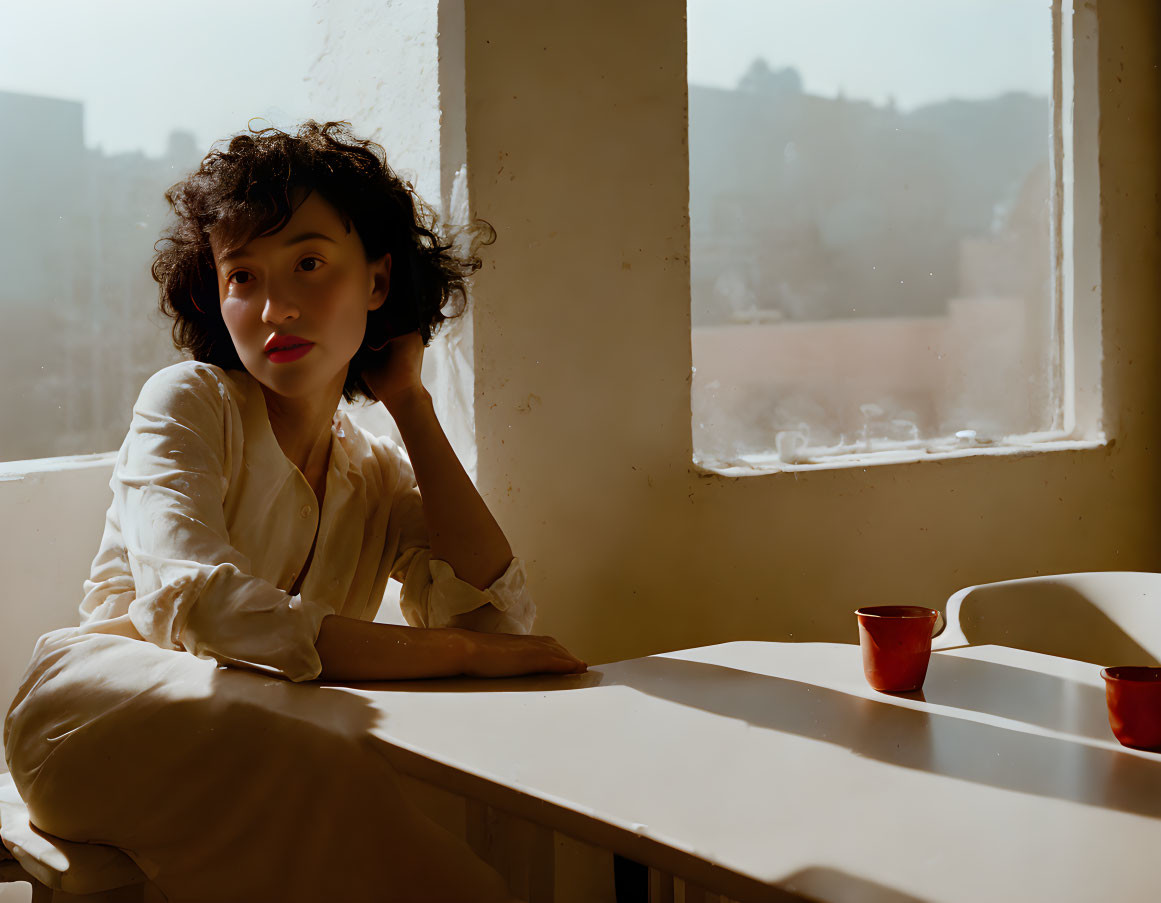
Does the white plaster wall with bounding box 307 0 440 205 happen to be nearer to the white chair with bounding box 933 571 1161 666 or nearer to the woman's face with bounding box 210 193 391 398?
the woman's face with bounding box 210 193 391 398

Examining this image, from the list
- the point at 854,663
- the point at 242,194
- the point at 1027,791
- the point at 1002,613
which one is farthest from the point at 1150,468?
the point at 242,194

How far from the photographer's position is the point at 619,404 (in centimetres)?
207

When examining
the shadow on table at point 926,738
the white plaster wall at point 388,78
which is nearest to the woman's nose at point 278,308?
the white plaster wall at point 388,78

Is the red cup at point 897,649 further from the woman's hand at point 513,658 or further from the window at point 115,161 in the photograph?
the window at point 115,161

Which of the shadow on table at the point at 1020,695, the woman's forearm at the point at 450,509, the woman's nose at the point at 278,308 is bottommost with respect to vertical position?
the shadow on table at the point at 1020,695

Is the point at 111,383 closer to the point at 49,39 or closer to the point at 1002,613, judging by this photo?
the point at 49,39

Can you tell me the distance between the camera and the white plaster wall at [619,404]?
1931mm

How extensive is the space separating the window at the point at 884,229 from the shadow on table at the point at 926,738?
107 cm

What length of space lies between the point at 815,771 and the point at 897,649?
0.33 meters

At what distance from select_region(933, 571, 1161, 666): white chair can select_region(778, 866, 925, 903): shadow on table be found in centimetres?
106

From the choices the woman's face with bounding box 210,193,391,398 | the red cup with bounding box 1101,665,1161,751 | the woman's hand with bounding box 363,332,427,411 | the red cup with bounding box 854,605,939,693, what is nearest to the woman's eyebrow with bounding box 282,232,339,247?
the woman's face with bounding box 210,193,391,398

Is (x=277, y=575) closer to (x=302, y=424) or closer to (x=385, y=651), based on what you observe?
(x=302, y=424)

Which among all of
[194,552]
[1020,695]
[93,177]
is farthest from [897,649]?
[93,177]

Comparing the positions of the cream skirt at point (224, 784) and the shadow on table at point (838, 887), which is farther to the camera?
the cream skirt at point (224, 784)
